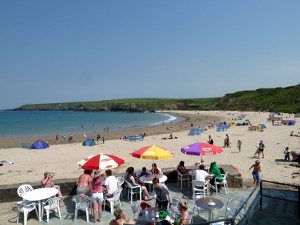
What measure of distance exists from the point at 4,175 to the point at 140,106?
174 metres

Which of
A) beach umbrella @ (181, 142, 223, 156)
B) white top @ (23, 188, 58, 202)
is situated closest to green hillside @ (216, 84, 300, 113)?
beach umbrella @ (181, 142, 223, 156)

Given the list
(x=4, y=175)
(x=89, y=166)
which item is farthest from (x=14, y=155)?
(x=89, y=166)

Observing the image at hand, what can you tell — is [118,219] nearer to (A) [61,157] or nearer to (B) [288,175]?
(B) [288,175]

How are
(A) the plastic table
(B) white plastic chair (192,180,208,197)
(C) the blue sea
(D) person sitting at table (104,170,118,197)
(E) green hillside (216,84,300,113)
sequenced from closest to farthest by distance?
(A) the plastic table
(D) person sitting at table (104,170,118,197)
(B) white plastic chair (192,180,208,197)
(C) the blue sea
(E) green hillside (216,84,300,113)

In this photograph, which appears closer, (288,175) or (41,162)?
(288,175)

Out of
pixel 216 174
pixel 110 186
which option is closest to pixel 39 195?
pixel 110 186

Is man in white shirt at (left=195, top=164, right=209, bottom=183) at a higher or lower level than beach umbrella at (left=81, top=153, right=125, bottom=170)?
lower

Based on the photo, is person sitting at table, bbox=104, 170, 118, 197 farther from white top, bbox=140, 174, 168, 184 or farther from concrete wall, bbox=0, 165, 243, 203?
concrete wall, bbox=0, 165, 243, 203

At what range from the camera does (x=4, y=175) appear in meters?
21.4

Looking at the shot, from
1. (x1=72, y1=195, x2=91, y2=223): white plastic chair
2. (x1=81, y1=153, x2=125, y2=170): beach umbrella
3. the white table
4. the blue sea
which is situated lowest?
the blue sea

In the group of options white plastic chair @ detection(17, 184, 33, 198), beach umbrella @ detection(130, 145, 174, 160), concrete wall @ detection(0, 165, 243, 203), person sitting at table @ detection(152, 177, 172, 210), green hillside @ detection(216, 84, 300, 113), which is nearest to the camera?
person sitting at table @ detection(152, 177, 172, 210)

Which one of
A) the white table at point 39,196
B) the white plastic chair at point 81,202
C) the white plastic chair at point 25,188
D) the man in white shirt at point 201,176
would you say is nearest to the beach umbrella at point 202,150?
the man in white shirt at point 201,176

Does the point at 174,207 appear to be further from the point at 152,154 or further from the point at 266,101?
the point at 266,101

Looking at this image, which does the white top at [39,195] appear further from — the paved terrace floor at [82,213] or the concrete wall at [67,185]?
the concrete wall at [67,185]
